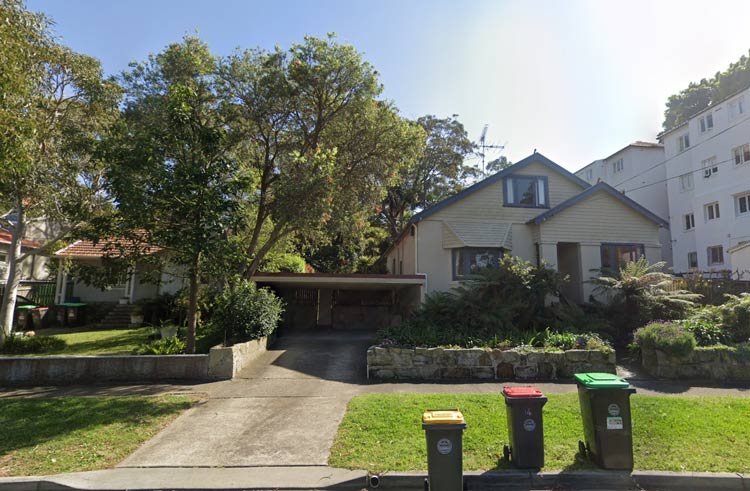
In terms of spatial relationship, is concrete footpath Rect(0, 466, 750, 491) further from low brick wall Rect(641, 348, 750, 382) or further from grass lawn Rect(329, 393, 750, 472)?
low brick wall Rect(641, 348, 750, 382)

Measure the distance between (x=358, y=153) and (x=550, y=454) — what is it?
1214cm

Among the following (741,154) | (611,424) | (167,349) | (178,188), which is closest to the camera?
(611,424)

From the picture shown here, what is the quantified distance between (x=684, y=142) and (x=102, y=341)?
112 ft

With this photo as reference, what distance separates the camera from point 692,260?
24.8m

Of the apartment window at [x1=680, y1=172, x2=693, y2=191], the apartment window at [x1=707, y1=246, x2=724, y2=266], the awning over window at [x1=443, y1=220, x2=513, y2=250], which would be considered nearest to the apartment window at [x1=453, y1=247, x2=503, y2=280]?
the awning over window at [x1=443, y1=220, x2=513, y2=250]

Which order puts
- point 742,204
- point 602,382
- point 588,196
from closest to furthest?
1. point 602,382
2. point 588,196
3. point 742,204

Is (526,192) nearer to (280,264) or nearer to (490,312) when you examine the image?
(490,312)

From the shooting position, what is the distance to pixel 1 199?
37.4 ft

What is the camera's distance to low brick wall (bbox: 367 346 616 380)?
9.52 m

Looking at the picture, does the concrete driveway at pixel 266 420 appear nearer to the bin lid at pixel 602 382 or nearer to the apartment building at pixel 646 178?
A: the bin lid at pixel 602 382

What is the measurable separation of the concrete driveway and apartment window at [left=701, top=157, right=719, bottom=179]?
25.1 meters

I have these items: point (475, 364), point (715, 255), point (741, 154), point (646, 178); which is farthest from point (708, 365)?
point (646, 178)

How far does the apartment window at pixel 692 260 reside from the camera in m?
24.4

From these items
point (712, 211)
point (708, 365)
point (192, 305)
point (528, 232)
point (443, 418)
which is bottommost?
point (708, 365)
